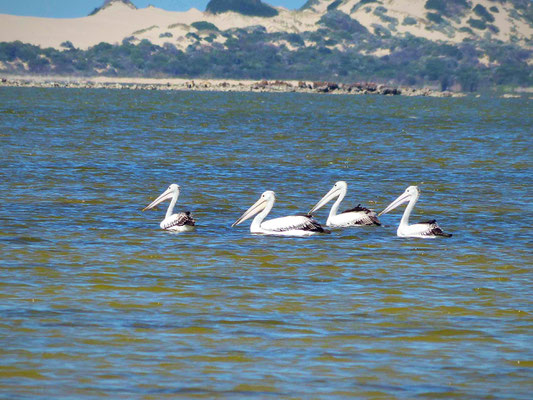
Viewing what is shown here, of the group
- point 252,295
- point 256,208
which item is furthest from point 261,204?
point 252,295

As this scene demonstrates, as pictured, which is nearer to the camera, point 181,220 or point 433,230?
point 433,230

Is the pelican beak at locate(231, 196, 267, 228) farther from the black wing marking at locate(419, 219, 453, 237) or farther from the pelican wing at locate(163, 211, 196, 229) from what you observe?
the black wing marking at locate(419, 219, 453, 237)

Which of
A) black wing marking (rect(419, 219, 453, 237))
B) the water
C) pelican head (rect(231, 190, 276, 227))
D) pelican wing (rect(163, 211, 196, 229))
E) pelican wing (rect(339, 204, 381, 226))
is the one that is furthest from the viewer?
pelican wing (rect(339, 204, 381, 226))

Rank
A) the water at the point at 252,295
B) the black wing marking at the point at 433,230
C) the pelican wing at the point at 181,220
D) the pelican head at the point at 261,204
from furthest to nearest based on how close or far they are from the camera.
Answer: the pelican head at the point at 261,204
the pelican wing at the point at 181,220
the black wing marking at the point at 433,230
the water at the point at 252,295

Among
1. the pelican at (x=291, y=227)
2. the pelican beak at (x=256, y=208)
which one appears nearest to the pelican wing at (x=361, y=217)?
the pelican at (x=291, y=227)

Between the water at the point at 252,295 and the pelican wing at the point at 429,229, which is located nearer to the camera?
the water at the point at 252,295

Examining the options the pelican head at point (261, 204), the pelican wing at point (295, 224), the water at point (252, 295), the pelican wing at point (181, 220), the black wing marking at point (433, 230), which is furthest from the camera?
the pelican head at point (261, 204)

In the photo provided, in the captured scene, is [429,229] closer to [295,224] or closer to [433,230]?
[433,230]

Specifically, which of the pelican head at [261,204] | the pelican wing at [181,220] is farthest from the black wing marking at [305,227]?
the pelican wing at [181,220]

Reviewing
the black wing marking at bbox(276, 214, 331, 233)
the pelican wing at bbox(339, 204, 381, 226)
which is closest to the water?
the black wing marking at bbox(276, 214, 331, 233)

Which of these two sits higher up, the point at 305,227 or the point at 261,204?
the point at 261,204

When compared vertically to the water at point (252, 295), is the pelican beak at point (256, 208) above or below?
above

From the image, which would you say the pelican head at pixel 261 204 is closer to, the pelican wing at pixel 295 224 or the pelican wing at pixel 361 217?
the pelican wing at pixel 295 224

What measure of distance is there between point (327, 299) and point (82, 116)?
192 ft
